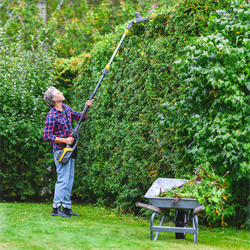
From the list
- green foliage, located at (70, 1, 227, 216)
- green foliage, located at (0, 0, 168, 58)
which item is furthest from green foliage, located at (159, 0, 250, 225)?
green foliage, located at (0, 0, 168, 58)

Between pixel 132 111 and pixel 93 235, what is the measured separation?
2.27 metres

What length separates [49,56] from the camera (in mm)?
7434

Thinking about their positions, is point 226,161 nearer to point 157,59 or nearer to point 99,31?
point 157,59

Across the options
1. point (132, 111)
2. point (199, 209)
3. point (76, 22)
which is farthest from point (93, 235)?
point (76, 22)

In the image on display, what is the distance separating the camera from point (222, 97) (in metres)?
3.98

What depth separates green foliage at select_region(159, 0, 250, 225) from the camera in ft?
12.8

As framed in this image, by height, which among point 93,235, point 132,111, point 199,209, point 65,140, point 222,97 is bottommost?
point 93,235

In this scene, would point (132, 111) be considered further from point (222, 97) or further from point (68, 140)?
point (222, 97)

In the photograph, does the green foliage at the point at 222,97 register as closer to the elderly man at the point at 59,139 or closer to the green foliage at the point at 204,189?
the green foliage at the point at 204,189

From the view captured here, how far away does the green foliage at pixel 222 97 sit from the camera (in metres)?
3.91

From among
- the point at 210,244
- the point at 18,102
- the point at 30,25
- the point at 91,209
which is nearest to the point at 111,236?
the point at 210,244

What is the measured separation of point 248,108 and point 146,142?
176 cm

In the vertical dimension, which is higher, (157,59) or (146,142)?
(157,59)

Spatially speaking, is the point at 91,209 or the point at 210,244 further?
the point at 91,209
